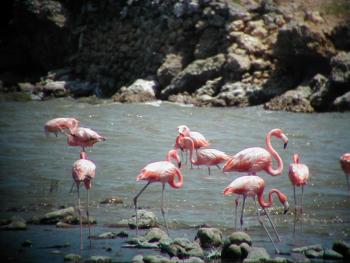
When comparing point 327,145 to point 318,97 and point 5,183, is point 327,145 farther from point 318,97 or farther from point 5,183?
point 5,183

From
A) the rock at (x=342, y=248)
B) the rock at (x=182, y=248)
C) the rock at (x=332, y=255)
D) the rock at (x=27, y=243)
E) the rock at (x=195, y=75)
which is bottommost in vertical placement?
the rock at (x=27, y=243)

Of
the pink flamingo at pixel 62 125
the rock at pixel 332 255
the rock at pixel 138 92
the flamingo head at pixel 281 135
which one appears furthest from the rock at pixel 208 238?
the rock at pixel 138 92

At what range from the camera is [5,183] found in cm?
1062

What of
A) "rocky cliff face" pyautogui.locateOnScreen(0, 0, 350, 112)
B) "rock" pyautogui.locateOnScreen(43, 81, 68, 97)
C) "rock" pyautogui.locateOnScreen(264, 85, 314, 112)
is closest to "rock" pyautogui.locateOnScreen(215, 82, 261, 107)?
"rocky cliff face" pyautogui.locateOnScreen(0, 0, 350, 112)

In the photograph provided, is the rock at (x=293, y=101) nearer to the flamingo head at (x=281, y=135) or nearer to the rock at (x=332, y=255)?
the flamingo head at (x=281, y=135)

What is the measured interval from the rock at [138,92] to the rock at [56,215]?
514 inches

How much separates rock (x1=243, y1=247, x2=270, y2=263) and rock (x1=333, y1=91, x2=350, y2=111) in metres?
11.7

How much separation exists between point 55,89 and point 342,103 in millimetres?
9786

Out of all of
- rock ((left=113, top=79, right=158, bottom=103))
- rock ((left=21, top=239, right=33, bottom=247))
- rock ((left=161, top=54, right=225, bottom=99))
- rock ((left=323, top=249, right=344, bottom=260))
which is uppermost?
rock ((left=161, top=54, right=225, bottom=99))

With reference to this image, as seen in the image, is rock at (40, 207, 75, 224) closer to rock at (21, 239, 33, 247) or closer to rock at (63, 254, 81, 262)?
rock at (21, 239, 33, 247)

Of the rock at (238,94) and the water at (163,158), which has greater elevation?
the rock at (238,94)

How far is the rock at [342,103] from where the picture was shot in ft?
59.2

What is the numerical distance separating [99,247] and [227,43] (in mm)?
14524

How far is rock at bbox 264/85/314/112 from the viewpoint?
61.3 feet
